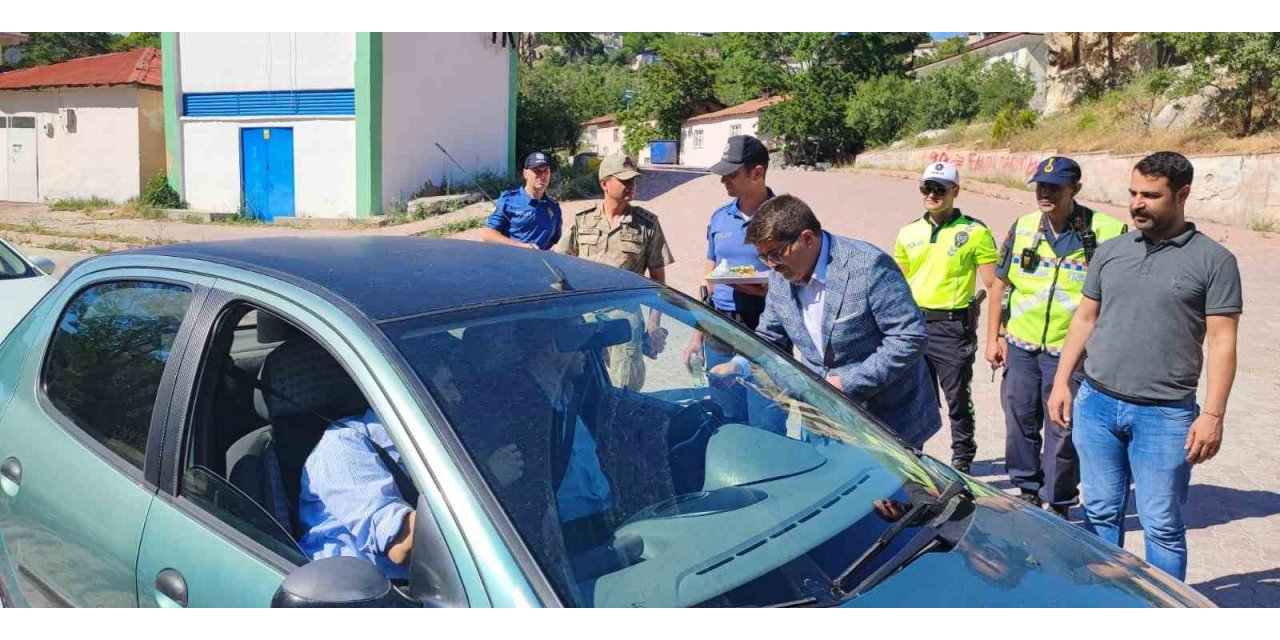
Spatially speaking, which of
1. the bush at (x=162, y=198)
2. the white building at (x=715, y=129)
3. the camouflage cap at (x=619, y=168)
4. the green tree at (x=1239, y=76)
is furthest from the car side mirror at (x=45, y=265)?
the white building at (x=715, y=129)

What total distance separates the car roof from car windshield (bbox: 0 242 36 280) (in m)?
4.12

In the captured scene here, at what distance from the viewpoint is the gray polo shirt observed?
10.0 ft

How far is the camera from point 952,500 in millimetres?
2271

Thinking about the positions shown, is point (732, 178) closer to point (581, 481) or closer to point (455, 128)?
point (581, 481)

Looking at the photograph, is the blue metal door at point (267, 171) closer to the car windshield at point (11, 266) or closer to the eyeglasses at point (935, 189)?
the car windshield at point (11, 266)

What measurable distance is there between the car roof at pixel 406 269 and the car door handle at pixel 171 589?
70cm

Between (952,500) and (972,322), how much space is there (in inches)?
111

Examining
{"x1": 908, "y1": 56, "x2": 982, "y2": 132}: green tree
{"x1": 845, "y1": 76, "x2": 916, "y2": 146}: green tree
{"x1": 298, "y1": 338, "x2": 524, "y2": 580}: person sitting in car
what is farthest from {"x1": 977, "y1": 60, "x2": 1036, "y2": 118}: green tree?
{"x1": 298, "y1": 338, "x2": 524, "y2": 580}: person sitting in car

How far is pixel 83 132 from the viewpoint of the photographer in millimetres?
23609

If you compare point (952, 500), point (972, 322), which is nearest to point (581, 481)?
point (952, 500)

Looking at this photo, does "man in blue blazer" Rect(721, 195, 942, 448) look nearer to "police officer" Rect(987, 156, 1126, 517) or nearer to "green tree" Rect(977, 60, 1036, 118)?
"police officer" Rect(987, 156, 1126, 517)

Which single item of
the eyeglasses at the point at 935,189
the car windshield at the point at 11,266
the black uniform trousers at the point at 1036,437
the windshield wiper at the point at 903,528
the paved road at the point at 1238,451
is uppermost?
the eyeglasses at the point at 935,189

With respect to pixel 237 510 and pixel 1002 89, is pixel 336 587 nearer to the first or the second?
pixel 237 510

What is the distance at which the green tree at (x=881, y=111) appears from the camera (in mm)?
39844
